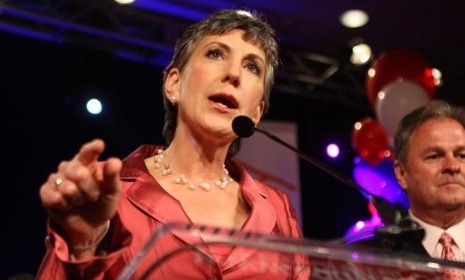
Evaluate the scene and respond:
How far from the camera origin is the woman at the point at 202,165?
1127 millimetres

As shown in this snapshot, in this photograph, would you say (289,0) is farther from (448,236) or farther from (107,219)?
(107,219)

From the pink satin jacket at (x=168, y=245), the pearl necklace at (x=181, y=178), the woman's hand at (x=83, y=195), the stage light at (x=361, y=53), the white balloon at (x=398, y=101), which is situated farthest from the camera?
the stage light at (x=361, y=53)

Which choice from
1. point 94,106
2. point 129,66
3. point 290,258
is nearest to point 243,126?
point 290,258

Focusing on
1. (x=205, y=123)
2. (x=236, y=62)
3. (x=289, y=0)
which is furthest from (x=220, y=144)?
(x=289, y=0)

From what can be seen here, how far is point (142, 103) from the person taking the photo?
4.95m

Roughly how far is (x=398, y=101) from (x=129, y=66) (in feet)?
6.36

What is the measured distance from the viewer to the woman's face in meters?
1.52

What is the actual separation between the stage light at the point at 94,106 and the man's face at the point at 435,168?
290cm

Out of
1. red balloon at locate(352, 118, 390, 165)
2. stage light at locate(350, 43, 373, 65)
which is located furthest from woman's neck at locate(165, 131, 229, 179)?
stage light at locate(350, 43, 373, 65)

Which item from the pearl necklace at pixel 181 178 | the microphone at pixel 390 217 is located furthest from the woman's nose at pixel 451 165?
the microphone at pixel 390 217

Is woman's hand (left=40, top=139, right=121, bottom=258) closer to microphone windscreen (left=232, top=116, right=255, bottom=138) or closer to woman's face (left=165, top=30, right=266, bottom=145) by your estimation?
microphone windscreen (left=232, top=116, right=255, bottom=138)

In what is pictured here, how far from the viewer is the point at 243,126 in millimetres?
1379

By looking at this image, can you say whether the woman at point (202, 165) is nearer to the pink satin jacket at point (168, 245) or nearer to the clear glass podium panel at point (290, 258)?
the pink satin jacket at point (168, 245)

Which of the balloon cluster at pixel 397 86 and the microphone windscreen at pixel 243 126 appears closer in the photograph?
the microphone windscreen at pixel 243 126
